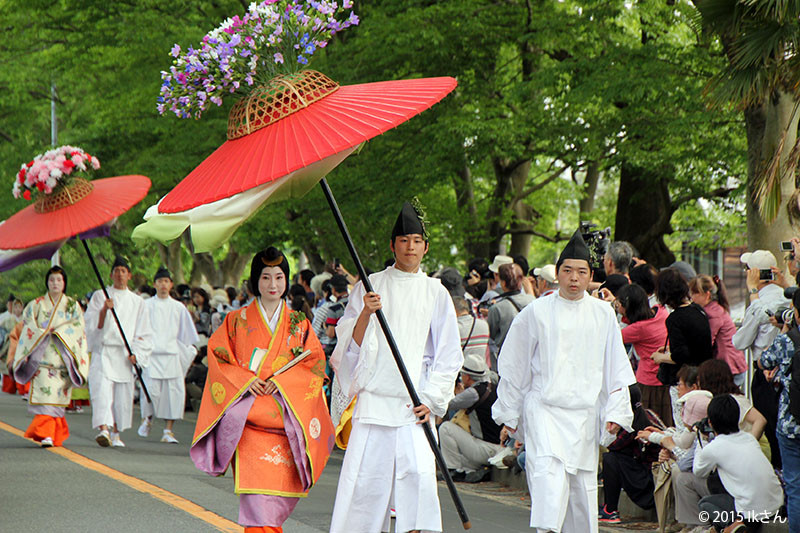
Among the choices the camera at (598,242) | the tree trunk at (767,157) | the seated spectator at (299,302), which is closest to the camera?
the camera at (598,242)

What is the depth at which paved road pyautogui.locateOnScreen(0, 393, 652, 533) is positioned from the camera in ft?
24.6

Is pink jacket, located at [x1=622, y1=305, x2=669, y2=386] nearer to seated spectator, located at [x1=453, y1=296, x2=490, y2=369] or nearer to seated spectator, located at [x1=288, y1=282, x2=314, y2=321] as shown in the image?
seated spectator, located at [x1=453, y1=296, x2=490, y2=369]

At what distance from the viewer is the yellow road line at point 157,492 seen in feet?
24.4

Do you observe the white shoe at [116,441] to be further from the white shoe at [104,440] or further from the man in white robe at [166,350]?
the man in white robe at [166,350]

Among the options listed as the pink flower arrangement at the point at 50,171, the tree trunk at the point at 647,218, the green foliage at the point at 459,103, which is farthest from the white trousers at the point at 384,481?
the tree trunk at the point at 647,218

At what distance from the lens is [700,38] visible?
44.1 feet

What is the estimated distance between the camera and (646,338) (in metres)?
8.44

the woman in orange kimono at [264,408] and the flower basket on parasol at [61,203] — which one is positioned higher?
the flower basket on parasol at [61,203]

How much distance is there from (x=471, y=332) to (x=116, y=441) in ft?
16.1

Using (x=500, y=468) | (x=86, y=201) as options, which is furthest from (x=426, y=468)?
(x=86, y=201)

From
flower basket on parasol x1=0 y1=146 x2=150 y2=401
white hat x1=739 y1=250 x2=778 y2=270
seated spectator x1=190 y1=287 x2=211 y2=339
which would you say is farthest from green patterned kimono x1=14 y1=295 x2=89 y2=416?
white hat x1=739 y1=250 x2=778 y2=270

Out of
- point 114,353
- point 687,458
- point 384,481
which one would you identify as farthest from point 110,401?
point 687,458

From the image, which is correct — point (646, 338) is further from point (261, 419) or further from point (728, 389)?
point (261, 419)

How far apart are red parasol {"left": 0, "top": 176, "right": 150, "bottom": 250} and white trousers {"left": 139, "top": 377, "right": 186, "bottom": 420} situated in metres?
3.81
